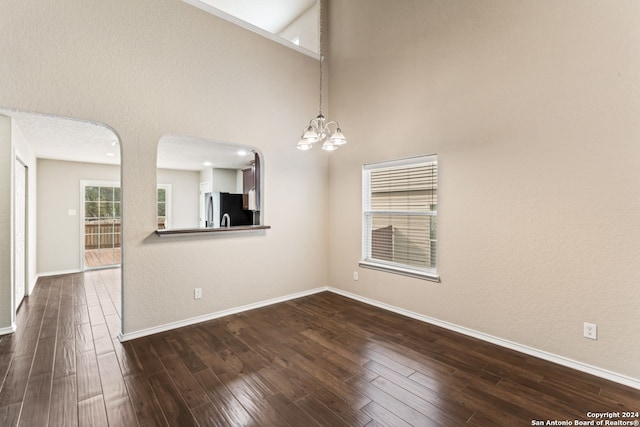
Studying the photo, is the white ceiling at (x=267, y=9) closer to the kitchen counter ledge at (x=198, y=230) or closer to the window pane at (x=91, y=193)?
the kitchen counter ledge at (x=198, y=230)

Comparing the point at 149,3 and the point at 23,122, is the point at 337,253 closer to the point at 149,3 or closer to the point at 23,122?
the point at 149,3

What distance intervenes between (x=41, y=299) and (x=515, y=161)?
20.8 ft

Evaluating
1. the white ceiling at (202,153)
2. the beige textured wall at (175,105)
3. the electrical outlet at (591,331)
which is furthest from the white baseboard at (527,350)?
the white ceiling at (202,153)

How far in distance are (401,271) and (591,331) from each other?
5.76ft

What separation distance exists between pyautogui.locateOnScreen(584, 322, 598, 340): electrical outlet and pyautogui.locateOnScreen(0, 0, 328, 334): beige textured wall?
123 inches

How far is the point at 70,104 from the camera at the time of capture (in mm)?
2594

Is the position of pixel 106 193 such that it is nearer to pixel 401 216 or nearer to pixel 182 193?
pixel 182 193

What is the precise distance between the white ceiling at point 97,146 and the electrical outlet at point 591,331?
12.4 feet

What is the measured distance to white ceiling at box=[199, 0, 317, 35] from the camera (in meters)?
5.07

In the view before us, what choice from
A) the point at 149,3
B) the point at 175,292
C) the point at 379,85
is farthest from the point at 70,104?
the point at 379,85

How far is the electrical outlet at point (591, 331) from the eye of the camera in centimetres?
231

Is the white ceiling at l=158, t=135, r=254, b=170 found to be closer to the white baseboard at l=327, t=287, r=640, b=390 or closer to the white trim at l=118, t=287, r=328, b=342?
the white trim at l=118, t=287, r=328, b=342

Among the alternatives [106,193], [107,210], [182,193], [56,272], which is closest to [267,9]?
[182,193]

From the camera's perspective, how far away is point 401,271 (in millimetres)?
3643
